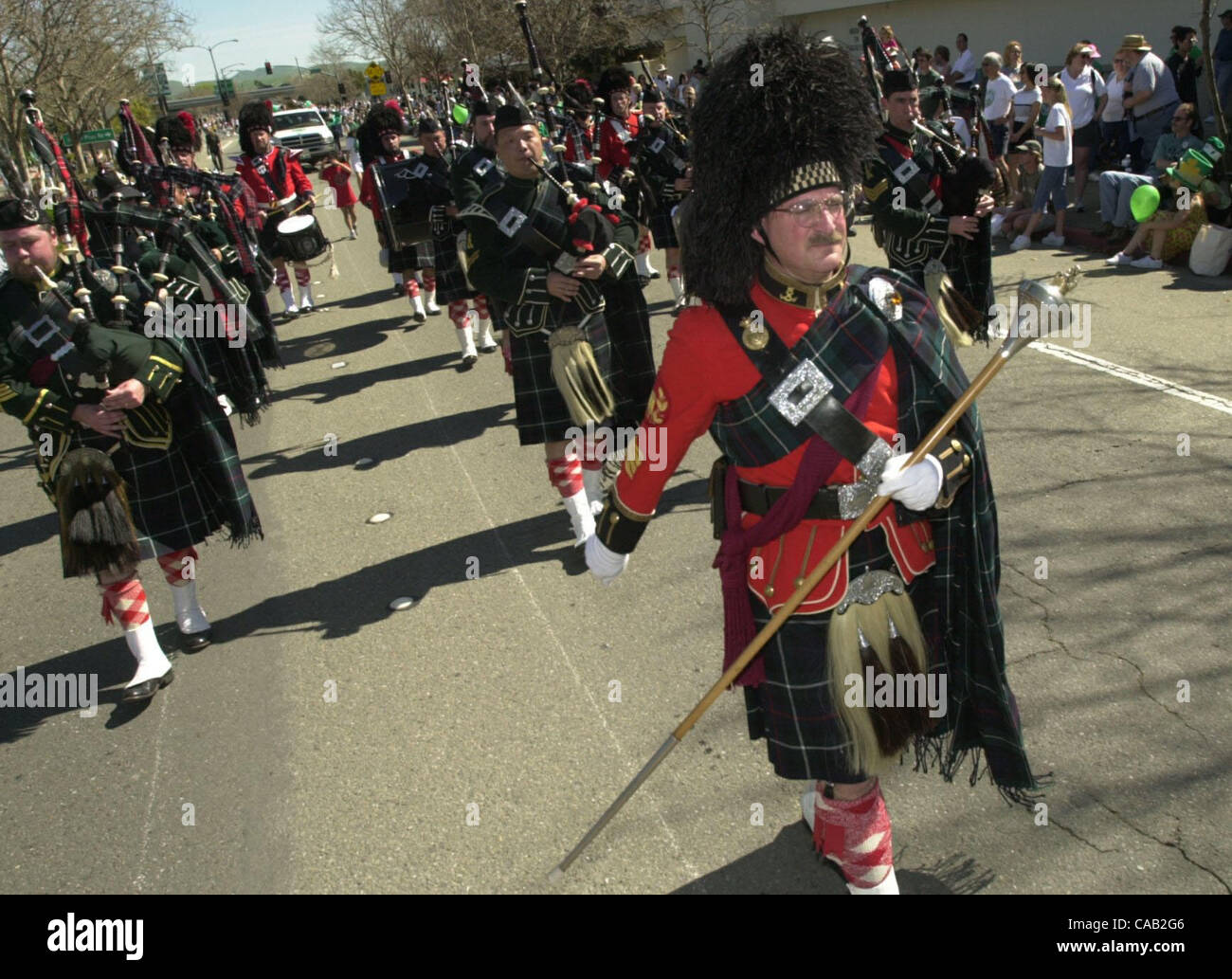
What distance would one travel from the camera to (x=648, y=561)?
16.0 feet

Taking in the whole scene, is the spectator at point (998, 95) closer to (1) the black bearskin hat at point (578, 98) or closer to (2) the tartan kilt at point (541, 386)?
(1) the black bearskin hat at point (578, 98)

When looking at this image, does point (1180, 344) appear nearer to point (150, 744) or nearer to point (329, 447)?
point (329, 447)

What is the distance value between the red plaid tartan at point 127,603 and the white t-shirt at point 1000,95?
1170 centimetres

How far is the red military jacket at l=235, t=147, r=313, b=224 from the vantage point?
10633mm

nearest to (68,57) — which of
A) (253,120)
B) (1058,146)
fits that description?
(253,120)

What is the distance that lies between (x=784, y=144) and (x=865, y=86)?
0.39 meters

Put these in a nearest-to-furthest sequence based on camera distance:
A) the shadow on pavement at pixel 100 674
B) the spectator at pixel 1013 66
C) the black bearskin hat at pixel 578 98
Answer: the shadow on pavement at pixel 100 674 < the black bearskin hat at pixel 578 98 < the spectator at pixel 1013 66

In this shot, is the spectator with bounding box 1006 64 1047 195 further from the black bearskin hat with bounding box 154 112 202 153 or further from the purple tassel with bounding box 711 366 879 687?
the purple tassel with bounding box 711 366 879 687

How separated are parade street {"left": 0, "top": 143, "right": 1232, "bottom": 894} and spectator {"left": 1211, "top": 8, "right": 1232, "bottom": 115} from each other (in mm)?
7359

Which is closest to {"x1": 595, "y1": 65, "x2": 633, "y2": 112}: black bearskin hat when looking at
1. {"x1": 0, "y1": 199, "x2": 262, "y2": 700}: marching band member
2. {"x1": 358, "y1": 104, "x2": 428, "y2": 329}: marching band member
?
{"x1": 358, "y1": 104, "x2": 428, "y2": 329}: marching band member

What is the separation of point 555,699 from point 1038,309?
2.41 m

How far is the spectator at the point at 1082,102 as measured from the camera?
11438 millimetres

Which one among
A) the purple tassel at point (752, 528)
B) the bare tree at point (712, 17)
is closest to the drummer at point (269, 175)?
the purple tassel at point (752, 528)

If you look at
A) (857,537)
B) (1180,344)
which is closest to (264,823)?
(857,537)
